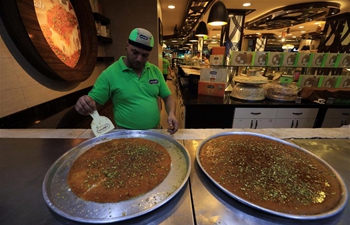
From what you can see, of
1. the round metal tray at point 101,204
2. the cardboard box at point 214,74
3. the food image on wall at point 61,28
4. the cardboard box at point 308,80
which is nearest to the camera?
the round metal tray at point 101,204

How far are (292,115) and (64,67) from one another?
290cm

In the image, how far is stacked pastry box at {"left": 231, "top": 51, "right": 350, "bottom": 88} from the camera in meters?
2.38

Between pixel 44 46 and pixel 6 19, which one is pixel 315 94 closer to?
pixel 44 46

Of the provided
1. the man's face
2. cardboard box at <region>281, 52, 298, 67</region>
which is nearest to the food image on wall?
the man's face

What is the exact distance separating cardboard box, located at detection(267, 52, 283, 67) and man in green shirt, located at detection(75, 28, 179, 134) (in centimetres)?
185

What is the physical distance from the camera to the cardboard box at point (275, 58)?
2.36m

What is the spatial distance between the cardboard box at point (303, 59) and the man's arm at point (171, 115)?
2.17m

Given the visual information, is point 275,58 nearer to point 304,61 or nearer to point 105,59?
point 304,61

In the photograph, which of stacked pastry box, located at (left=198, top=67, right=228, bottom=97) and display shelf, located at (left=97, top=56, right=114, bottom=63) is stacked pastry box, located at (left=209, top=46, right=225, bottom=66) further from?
display shelf, located at (left=97, top=56, right=114, bottom=63)

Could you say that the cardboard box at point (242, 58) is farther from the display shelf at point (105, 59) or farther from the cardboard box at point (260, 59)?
the display shelf at point (105, 59)

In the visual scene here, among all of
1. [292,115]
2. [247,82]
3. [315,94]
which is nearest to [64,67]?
[247,82]

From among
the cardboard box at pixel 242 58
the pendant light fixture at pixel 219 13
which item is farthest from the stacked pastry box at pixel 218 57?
Result: the pendant light fixture at pixel 219 13

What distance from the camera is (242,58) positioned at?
243cm

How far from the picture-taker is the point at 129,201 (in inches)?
21.7
